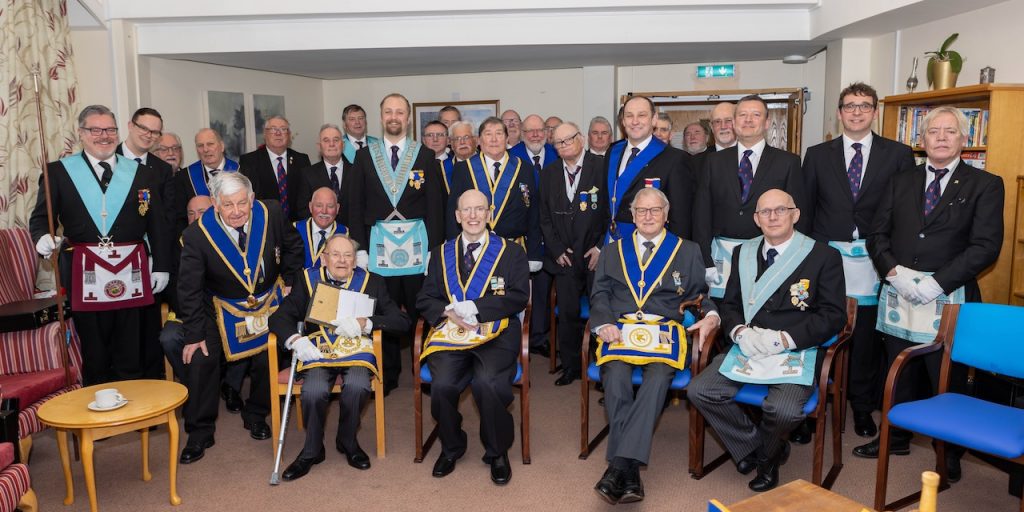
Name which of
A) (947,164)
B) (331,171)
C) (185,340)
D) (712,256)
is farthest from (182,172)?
(947,164)

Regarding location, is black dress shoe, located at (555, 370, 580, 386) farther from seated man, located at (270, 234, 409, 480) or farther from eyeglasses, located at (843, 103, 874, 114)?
eyeglasses, located at (843, 103, 874, 114)

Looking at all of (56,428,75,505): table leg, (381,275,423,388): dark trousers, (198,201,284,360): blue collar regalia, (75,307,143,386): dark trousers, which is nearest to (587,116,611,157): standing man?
(381,275,423,388): dark trousers

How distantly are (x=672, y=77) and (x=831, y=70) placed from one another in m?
2.15

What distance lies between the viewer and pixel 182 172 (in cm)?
518

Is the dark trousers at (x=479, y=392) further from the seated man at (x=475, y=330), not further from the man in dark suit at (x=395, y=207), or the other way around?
the man in dark suit at (x=395, y=207)

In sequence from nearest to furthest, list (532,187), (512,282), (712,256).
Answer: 1. (512,282)
2. (712,256)
3. (532,187)

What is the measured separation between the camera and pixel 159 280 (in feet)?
14.2

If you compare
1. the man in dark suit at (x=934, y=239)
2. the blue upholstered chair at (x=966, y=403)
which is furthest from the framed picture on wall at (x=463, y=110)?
the blue upholstered chair at (x=966, y=403)

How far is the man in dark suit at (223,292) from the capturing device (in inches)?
151

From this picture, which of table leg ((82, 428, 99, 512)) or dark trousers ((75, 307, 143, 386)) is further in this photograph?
dark trousers ((75, 307, 143, 386))

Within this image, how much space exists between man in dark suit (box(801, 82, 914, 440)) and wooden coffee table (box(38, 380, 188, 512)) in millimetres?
3009

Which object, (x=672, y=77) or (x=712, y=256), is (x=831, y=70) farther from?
(x=712, y=256)

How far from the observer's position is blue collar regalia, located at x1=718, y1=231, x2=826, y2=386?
10.7 ft

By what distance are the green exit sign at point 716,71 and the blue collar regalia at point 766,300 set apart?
511cm
